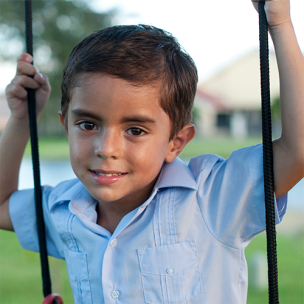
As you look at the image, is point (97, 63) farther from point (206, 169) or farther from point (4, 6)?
Result: point (4, 6)

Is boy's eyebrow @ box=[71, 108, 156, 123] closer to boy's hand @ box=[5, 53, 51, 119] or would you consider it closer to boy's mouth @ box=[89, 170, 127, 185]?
boy's mouth @ box=[89, 170, 127, 185]

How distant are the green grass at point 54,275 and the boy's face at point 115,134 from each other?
1.79m

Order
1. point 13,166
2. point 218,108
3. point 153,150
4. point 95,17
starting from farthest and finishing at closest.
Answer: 1. point 218,108
2. point 95,17
3. point 13,166
4. point 153,150

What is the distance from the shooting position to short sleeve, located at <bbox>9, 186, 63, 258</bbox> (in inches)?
43.6

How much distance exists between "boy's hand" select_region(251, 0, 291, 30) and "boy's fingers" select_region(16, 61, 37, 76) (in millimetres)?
675

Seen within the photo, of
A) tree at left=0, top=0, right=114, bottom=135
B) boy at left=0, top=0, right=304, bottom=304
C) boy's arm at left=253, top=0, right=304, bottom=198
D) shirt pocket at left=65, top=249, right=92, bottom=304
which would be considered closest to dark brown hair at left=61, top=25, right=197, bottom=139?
boy at left=0, top=0, right=304, bottom=304

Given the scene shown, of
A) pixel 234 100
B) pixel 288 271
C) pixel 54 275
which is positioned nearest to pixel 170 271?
pixel 54 275

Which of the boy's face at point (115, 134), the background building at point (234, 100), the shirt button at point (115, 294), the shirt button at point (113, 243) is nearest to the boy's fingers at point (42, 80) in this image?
the boy's face at point (115, 134)

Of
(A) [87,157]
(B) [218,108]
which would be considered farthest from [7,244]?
(B) [218,108]

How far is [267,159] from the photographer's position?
30.5 inches

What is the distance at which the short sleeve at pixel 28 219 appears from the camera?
3.64 feet

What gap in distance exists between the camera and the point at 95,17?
3.72 meters

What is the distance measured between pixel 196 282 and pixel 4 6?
334 cm

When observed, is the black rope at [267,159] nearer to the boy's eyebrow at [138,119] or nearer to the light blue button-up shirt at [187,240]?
the light blue button-up shirt at [187,240]
